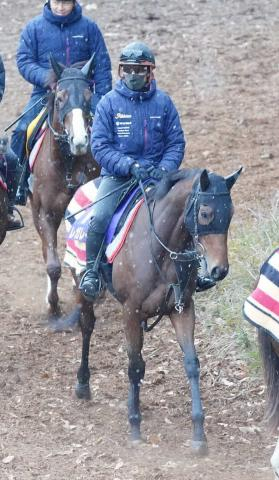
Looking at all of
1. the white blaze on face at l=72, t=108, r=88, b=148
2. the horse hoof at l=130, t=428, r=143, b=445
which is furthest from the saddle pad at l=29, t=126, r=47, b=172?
the horse hoof at l=130, t=428, r=143, b=445

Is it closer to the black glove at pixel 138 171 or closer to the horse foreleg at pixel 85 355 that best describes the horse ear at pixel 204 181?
the black glove at pixel 138 171

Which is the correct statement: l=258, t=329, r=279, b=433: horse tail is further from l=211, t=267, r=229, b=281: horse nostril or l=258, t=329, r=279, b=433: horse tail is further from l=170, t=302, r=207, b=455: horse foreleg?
l=170, t=302, r=207, b=455: horse foreleg

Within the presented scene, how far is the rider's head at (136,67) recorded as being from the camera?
27.9 ft

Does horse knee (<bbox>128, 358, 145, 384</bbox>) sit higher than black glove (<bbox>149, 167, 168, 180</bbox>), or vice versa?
black glove (<bbox>149, 167, 168, 180</bbox>)

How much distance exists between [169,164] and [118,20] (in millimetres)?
11167

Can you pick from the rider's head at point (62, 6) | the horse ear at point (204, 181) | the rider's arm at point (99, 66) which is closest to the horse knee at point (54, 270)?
the rider's arm at point (99, 66)

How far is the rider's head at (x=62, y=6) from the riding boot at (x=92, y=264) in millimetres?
3414

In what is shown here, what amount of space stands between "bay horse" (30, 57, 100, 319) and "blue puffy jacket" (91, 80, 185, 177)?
59.1 inches

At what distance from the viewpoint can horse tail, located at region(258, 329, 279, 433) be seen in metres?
7.20

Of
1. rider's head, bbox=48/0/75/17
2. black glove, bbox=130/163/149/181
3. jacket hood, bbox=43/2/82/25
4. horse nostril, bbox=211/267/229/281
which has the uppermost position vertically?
rider's head, bbox=48/0/75/17

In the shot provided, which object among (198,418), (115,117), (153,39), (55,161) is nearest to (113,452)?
(198,418)

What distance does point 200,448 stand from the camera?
810cm

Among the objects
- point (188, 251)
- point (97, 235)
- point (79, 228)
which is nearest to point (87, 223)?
point (79, 228)

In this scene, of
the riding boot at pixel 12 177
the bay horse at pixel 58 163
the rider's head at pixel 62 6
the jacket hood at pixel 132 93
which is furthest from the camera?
the rider's head at pixel 62 6
